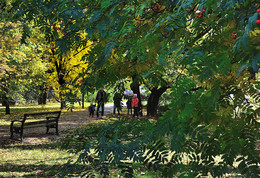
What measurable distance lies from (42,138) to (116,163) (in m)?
10.5

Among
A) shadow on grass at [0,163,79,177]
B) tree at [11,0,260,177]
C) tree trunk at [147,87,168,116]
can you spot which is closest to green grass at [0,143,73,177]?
shadow on grass at [0,163,79,177]

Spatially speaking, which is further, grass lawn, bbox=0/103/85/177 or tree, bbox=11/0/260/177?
grass lawn, bbox=0/103/85/177

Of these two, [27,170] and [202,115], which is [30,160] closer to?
[27,170]

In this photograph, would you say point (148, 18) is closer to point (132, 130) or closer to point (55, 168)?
point (132, 130)

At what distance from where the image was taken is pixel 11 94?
1814cm

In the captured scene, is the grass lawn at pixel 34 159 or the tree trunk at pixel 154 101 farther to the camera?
the tree trunk at pixel 154 101

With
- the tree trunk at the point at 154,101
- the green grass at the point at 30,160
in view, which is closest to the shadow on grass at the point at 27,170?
the green grass at the point at 30,160

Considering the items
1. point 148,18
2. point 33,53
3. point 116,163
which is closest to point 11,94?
point 33,53

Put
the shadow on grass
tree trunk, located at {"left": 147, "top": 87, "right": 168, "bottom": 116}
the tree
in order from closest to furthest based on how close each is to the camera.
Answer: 1. the tree
2. the shadow on grass
3. tree trunk, located at {"left": 147, "top": 87, "right": 168, "bottom": 116}

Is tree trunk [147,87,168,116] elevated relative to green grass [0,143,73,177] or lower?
elevated

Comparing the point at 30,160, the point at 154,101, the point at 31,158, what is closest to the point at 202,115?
the point at 30,160

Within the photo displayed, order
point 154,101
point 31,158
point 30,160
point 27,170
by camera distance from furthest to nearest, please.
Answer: point 154,101 → point 31,158 → point 30,160 → point 27,170

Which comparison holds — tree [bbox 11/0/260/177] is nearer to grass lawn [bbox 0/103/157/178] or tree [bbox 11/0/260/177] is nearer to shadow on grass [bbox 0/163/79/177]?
grass lawn [bbox 0/103/157/178]

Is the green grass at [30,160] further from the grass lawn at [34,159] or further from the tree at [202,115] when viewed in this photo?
the tree at [202,115]
